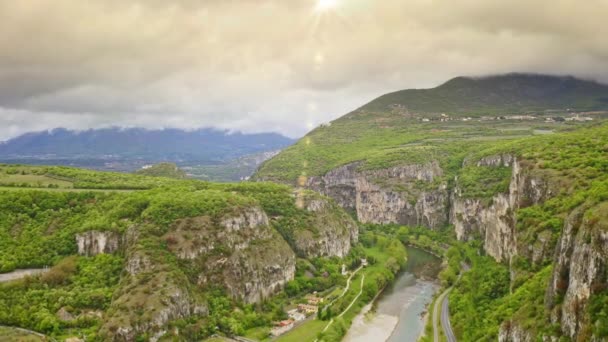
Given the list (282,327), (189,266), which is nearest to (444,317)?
(282,327)

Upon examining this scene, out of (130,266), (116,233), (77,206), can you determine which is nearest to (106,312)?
(130,266)

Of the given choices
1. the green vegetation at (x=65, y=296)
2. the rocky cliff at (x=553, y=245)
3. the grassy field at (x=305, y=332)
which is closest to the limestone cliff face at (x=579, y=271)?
the rocky cliff at (x=553, y=245)

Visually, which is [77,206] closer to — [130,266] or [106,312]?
[130,266]

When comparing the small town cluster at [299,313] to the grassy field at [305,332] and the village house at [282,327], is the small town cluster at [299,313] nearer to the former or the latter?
the village house at [282,327]

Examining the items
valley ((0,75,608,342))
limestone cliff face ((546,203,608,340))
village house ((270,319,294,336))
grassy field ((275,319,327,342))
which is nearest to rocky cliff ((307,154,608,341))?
limestone cliff face ((546,203,608,340))

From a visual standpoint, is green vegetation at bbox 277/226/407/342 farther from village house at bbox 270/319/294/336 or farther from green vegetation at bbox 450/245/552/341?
green vegetation at bbox 450/245/552/341

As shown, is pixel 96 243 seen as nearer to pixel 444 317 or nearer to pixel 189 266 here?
pixel 189 266
